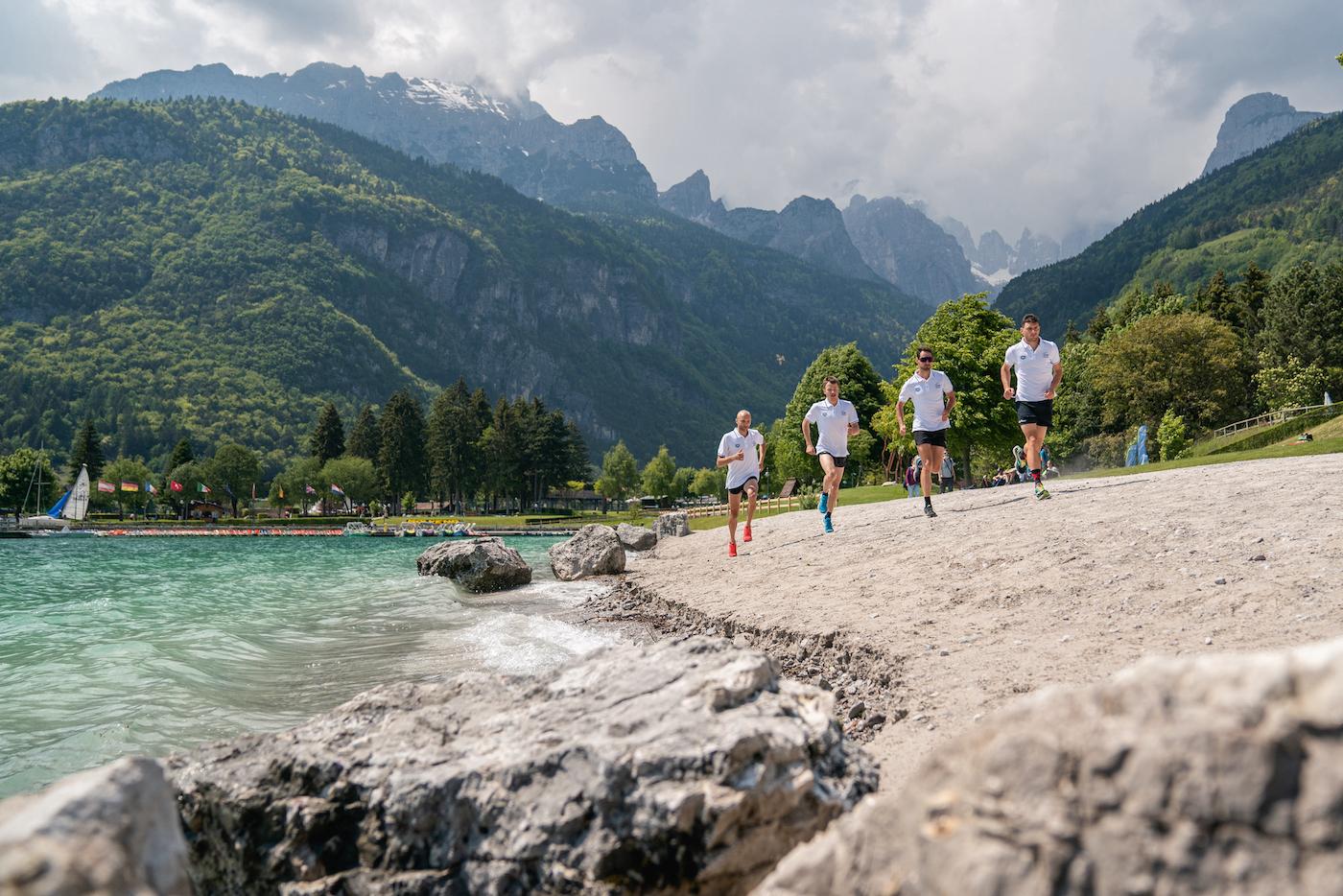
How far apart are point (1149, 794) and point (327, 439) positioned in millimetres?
128106

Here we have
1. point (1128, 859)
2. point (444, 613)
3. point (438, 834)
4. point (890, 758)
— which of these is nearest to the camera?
point (1128, 859)

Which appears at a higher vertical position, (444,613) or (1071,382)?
(1071,382)

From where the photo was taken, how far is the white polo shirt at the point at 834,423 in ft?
50.1

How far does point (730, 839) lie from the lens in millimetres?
3203

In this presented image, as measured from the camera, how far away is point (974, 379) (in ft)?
134

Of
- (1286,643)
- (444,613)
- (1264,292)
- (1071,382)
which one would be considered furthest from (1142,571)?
(1264,292)

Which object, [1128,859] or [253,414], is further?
[253,414]

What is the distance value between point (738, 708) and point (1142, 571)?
21.0 feet

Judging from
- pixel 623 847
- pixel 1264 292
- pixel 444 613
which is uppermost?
pixel 1264 292

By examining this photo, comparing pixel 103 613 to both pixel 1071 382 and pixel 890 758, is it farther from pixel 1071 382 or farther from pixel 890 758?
pixel 1071 382

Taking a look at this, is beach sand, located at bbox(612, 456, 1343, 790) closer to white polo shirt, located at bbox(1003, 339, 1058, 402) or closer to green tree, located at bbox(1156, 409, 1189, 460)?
white polo shirt, located at bbox(1003, 339, 1058, 402)

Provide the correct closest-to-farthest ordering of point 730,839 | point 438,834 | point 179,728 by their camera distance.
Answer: point 730,839
point 438,834
point 179,728

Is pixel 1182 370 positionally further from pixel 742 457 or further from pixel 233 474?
pixel 233 474

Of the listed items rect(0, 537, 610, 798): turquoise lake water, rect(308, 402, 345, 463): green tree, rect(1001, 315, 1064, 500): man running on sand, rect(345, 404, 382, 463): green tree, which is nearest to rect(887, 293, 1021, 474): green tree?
rect(1001, 315, 1064, 500): man running on sand
